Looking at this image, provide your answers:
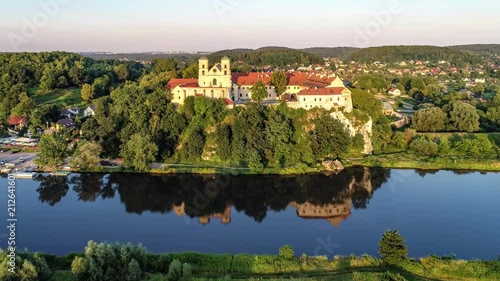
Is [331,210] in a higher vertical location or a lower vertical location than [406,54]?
lower

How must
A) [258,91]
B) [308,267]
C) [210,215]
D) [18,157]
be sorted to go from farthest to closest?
1. [258,91]
2. [18,157]
3. [210,215]
4. [308,267]

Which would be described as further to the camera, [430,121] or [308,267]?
[430,121]

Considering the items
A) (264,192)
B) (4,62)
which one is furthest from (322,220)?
(4,62)

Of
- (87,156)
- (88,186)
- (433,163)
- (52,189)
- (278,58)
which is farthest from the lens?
(278,58)

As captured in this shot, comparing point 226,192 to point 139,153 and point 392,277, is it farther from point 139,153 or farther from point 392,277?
point 392,277

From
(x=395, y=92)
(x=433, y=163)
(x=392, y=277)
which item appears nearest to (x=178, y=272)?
(x=392, y=277)

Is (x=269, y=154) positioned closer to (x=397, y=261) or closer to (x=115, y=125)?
(x=115, y=125)

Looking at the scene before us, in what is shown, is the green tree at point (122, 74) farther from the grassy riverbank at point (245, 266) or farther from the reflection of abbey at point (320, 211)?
the grassy riverbank at point (245, 266)
